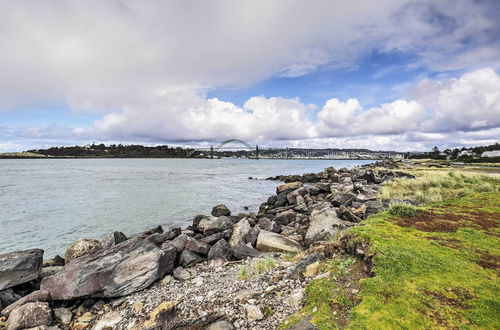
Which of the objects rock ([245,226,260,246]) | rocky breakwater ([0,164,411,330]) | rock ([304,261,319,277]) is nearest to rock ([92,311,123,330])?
rocky breakwater ([0,164,411,330])

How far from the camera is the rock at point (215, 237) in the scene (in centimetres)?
1382

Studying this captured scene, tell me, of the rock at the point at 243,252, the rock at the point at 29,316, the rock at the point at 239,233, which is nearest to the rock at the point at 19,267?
the rock at the point at 29,316

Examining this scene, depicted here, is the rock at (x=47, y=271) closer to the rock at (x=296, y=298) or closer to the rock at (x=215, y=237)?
the rock at (x=215, y=237)

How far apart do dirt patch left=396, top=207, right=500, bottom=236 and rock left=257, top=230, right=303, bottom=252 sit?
4630 mm

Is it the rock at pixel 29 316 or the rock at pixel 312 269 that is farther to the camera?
the rock at pixel 29 316

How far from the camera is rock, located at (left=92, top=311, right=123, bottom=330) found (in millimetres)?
7113

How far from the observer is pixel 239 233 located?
14.4 metres

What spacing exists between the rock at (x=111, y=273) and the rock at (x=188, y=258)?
828 mm

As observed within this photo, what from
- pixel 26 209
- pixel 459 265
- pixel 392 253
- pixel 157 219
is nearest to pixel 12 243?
pixel 157 219

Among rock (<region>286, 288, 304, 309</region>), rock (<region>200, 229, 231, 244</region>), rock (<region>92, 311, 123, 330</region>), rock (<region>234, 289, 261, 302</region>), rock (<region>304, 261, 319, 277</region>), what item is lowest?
rock (<region>200, 229, 231, 244</region>)

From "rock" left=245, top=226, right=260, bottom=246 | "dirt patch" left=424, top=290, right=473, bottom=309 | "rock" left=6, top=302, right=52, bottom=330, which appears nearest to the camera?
"dirt patch" left=424, top=290, right=473, bottom=309

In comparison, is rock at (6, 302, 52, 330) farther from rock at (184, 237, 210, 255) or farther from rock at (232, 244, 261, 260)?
rock at (232, 244, 261, 260)

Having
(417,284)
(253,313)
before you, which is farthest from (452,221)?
(253,313)

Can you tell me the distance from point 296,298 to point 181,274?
18.4 ft
